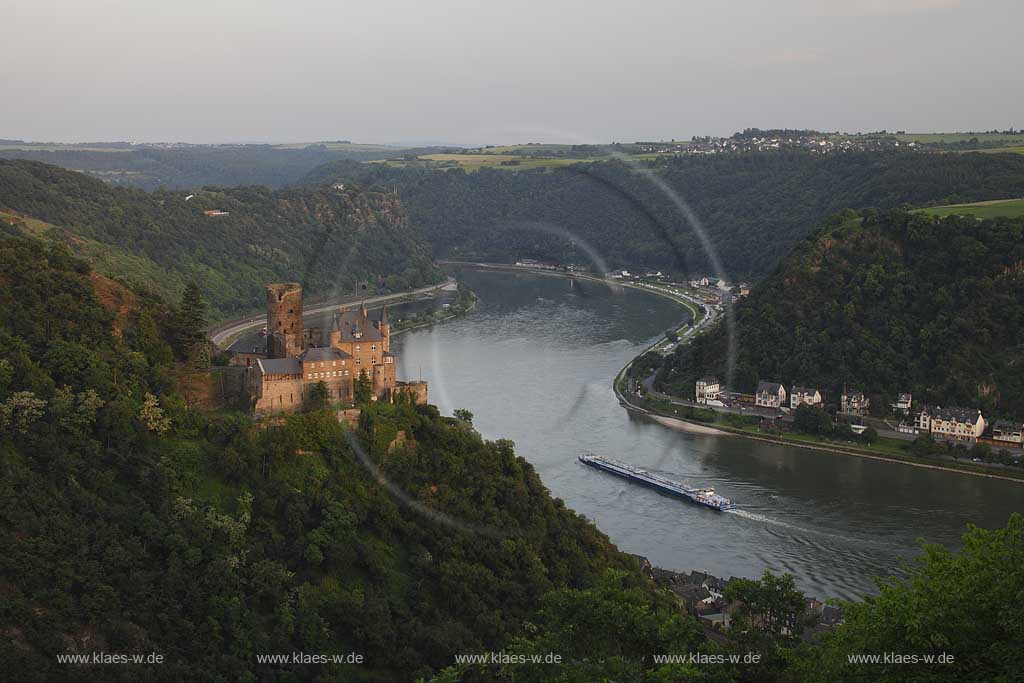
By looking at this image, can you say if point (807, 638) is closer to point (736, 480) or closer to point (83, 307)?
point (736, 480)

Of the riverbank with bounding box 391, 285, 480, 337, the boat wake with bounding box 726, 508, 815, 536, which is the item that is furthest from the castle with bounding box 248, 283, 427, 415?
the riverbank with bounding box 391, 285, 480, 337

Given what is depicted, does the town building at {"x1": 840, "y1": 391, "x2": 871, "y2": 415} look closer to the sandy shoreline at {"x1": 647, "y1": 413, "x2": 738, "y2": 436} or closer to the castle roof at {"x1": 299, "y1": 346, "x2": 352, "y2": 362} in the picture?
the sandy shoreline at {"x1": 647, "y1": 413, "x2": 738, "y2": 436}

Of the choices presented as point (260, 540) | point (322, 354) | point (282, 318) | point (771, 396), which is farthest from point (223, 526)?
point (771, 396)

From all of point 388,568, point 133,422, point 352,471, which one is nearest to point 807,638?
point 388,568

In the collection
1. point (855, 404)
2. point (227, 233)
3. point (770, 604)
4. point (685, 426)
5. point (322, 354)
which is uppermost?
point (322, 354)

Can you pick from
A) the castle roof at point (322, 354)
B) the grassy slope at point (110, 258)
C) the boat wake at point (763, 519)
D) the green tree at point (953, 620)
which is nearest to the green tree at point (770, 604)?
the green tree at point (953, 620)

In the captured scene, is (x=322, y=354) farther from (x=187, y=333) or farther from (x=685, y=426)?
(x=685, y=426)
